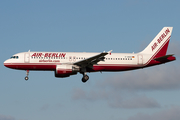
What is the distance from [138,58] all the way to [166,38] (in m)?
7.04

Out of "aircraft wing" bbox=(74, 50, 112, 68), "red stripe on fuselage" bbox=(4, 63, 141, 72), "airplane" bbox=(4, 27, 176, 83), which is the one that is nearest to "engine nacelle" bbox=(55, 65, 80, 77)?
"airplane" bbox=(4, 27, 176, 83)

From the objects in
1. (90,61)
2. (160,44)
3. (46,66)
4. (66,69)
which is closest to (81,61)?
(90,61)

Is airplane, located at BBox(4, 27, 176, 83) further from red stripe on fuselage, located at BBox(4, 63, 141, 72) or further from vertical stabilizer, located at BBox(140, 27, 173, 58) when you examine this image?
vertical stabilizer, located at BBox(140, 27, 173, 58)

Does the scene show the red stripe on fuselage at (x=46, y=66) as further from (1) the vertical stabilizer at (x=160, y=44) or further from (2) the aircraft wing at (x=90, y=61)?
(1) the vertical stabilizer at (x=160, y=44)

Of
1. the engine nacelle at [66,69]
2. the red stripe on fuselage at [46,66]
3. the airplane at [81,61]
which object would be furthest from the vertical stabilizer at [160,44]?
the engine nacelle at [66,69]

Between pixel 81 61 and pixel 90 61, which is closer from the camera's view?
pixel 81 61

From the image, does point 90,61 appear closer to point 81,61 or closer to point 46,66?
point 81,61

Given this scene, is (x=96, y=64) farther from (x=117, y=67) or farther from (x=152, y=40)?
(x=152, y=40)

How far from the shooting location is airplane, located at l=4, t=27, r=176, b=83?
5309 cm

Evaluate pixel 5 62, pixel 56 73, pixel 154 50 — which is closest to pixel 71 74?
pixel 56 73

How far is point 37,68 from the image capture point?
5347 cm

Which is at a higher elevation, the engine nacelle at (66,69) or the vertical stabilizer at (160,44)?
the vertical stabilizer at (160,44)

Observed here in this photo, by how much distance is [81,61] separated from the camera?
52.0 m

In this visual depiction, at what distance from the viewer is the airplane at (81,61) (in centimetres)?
5309
